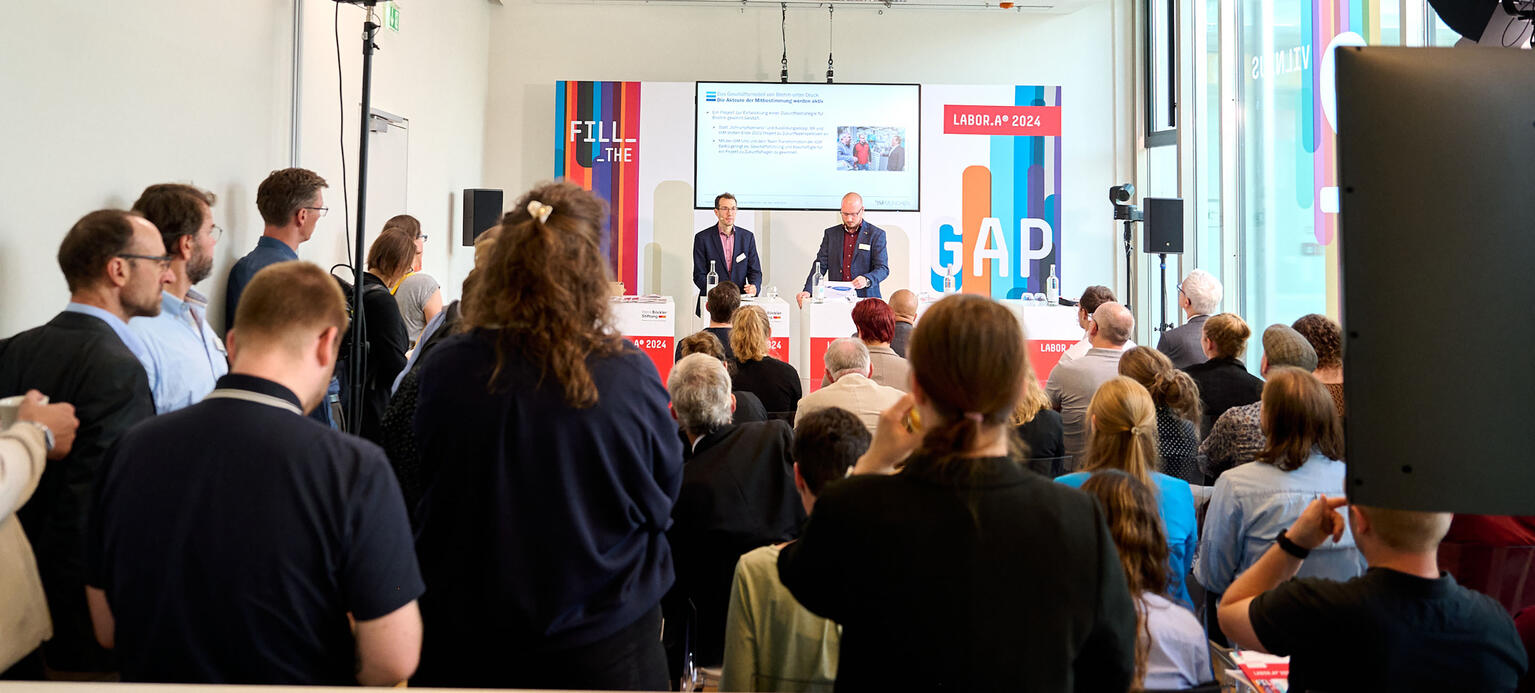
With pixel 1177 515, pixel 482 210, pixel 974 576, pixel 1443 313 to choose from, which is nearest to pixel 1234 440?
pixel 1177 515

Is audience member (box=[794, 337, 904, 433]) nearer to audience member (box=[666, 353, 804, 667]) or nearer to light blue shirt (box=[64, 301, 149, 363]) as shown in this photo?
audience member (box=[666, 353, 804, 667])

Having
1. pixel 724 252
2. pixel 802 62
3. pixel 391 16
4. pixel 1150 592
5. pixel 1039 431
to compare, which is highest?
pixel 802 62

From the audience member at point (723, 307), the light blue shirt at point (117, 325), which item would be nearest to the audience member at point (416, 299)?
the audience member at point (723, 307)

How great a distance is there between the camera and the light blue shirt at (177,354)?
2.48 meters

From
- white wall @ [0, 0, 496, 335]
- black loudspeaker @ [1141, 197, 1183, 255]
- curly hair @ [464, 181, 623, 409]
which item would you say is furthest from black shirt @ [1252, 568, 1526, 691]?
black loudspeaker @ [1141, 197, 1183, 255]

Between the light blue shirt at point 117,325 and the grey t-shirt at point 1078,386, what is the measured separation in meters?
3.15

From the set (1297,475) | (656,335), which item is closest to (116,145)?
(1297,475)

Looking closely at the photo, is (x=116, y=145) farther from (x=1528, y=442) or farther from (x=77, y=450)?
(x=1528, y=442)

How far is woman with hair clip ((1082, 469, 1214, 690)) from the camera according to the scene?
71.1 inches

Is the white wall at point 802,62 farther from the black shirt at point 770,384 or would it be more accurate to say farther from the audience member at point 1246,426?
the audience member at point 1246,426

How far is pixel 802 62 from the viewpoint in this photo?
9289 mm

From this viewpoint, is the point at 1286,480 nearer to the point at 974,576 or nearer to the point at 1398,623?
the point at 1398,623

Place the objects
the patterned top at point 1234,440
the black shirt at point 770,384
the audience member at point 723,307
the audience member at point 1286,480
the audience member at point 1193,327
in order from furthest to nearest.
A: the audience member at point 723,307 → the audience member at point 1193,327 → the black shirt at point 770,384 → the patterned top at point 1234,440 → the audience member at point 1286,480

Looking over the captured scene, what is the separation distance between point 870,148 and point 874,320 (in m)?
4.72
